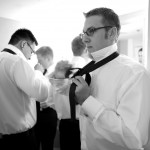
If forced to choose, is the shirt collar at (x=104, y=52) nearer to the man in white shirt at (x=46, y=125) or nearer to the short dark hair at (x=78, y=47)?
the short dark hair at (x=78, y=47)

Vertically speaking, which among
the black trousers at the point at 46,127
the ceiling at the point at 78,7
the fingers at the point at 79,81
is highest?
the ceiling at the point at 78,7

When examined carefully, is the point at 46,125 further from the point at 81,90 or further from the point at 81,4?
the point at 81,4

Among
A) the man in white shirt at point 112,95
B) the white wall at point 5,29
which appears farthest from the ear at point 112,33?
the white wall at point 5,29

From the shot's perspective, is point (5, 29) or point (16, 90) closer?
point (16, 90)

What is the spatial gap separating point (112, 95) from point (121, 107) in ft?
0.34

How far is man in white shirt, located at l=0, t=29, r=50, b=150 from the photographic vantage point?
5.07 feet

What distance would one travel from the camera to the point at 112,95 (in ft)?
3.22

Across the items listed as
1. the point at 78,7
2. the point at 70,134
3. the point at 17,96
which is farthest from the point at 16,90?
the point at 78,7

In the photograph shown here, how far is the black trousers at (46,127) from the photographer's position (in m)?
2.31

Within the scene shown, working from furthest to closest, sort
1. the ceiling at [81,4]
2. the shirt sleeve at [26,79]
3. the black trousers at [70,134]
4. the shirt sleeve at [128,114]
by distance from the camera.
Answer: the ceiling at [81,4] → the black trousers at [70,134] → the shirt sleeve at [26,79] → the shirt sleeve at [128,114]

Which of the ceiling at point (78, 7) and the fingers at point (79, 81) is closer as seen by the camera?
the fingers at point (79, 81)

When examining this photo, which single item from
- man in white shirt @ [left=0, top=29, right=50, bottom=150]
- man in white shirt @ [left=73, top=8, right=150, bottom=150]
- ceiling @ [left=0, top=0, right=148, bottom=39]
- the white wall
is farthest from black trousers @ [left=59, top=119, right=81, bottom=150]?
the white wall

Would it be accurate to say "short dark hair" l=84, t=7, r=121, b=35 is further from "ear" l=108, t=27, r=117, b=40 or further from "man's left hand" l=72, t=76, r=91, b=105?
"man's left hand" l=72, t=76, r=91, b=105

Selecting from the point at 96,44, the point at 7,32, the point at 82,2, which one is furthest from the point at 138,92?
the point at 7,32
